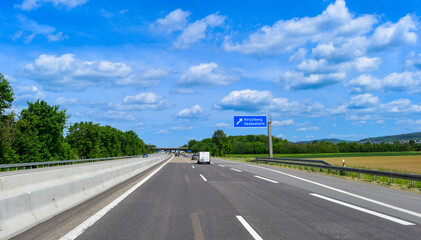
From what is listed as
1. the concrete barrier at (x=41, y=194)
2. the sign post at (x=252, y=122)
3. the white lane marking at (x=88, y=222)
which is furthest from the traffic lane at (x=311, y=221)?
the sign post at (x=252, y=122)

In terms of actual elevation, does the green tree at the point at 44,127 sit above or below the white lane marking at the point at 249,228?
above

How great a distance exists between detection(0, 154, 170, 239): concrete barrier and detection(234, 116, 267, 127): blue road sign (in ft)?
100

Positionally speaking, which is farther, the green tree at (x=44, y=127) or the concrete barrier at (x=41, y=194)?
the green tree at (x=44, y=127)

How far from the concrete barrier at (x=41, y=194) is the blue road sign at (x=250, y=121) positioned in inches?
1200

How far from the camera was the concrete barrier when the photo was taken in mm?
5516

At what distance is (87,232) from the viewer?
590cm

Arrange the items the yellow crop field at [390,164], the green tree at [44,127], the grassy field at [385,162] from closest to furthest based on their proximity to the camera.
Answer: the yellow crop field at [390,164]
the grassy field at [385,162]
the green tree at [44,127]

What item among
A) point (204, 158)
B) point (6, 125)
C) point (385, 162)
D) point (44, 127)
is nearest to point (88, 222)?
point (204, 158)

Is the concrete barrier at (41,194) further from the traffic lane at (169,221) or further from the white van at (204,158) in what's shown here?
the white van at (204,158)

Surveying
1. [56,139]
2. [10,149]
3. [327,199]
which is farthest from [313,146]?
[327,199]

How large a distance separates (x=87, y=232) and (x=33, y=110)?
2213 inches

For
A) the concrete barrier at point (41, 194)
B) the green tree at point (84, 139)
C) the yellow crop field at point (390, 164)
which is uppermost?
the green tree at point (84, 139)

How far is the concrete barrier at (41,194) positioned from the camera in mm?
5516

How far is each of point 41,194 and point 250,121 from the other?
124ft
